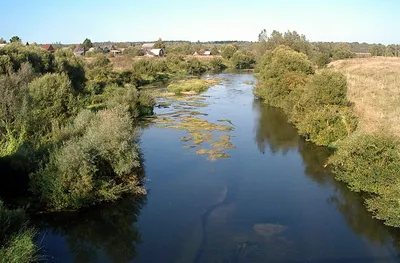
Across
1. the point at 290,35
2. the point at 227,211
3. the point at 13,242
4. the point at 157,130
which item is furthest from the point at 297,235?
→ the point at 290,35

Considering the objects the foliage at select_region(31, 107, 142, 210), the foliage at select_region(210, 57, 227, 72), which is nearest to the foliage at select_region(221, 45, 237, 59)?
the foliage at select_region(210, 57, 227, 72)

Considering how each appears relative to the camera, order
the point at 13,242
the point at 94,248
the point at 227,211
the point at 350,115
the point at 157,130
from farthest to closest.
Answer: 1. the point at 157,130
2. the point at 350,115
3. the point at 227,211
4. the point at 94,248
5. the point at 13,242

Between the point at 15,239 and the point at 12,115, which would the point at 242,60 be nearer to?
the point at 12,115

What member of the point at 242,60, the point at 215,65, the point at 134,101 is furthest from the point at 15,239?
the point at 242,60

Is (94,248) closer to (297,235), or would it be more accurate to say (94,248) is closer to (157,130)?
(297,235)

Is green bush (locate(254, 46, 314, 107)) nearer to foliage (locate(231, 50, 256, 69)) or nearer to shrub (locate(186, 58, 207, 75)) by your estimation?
shrub (locate(186, 58, 207, 75))

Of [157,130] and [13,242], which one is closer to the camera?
[13,242]
